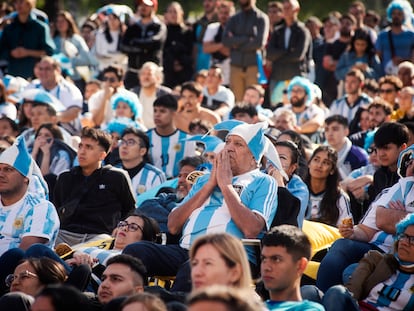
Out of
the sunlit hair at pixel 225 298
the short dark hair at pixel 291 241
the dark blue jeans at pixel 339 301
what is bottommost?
the dark blue jeans at pixel 339 301

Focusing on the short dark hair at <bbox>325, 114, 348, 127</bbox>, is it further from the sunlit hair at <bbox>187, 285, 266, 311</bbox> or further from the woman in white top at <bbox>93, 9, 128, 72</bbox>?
the sunlit hair at <bbox>187, 285, 266, 311</bbox>

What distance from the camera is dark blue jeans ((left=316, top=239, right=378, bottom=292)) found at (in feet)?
Answer: 26.1

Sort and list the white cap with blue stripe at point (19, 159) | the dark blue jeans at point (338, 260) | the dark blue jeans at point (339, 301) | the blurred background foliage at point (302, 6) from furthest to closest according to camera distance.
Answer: the blurred background foliage at point (302, 6)
the white cap with blue stripe at point (19, 159)
the dark blue jeans at point (338, 260)
the dark blue jeans at point (339, 301)

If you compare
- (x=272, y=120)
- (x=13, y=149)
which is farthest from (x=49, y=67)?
(x=13, y=149)

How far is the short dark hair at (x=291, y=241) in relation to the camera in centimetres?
655

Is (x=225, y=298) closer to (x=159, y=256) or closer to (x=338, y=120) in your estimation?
(x=159, y=256)

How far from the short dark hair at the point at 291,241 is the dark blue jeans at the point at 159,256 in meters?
1.31

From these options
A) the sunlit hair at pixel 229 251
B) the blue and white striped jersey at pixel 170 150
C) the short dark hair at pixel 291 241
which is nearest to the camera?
the sunlit hair at pixel 229 251

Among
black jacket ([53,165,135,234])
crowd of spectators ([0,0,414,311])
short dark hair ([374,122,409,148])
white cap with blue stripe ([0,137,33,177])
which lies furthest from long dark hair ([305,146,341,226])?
white cap with blue stripe ([0,137,33,177])

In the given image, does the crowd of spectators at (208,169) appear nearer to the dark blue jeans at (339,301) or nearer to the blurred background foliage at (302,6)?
the dark blue jeans at (339,301)

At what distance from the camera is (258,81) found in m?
16.7

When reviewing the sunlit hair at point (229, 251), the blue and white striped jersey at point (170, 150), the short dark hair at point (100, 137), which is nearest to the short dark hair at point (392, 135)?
the short dark hair at point (100, 137)

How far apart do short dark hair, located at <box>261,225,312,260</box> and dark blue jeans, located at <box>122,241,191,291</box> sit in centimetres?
131

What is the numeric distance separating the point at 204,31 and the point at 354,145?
6.07 metres
